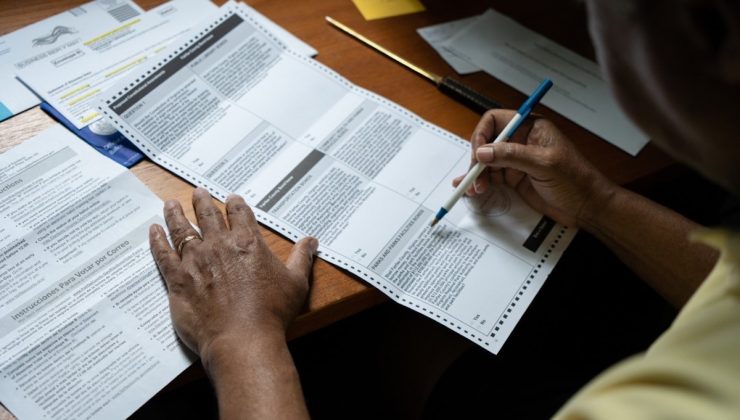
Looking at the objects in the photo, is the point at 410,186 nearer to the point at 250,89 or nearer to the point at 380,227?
the point at 380,227

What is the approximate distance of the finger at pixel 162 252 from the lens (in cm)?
69

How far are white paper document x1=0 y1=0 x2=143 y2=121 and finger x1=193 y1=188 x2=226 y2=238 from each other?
0.31 m

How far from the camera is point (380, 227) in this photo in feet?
2.57

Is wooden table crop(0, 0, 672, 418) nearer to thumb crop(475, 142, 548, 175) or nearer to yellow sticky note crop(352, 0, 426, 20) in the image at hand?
yellow sticky note crop(352, 0, 426, 20)

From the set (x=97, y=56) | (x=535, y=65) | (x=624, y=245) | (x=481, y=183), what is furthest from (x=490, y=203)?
(x=97, y=56)

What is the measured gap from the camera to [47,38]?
94 cm

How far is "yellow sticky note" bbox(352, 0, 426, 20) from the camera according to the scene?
1.07 metres

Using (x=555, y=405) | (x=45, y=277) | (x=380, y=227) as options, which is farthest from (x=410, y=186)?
(x=45, y=277)

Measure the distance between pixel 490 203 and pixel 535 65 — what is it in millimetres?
335

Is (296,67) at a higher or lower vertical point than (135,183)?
higher

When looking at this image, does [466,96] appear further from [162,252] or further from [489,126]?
[162,252]

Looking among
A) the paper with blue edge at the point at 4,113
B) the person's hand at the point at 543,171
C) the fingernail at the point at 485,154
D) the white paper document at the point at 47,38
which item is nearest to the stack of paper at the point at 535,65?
the person's hand at the point at 543,171

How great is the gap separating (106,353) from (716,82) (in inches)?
24.2

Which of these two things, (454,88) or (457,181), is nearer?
(457,181)
